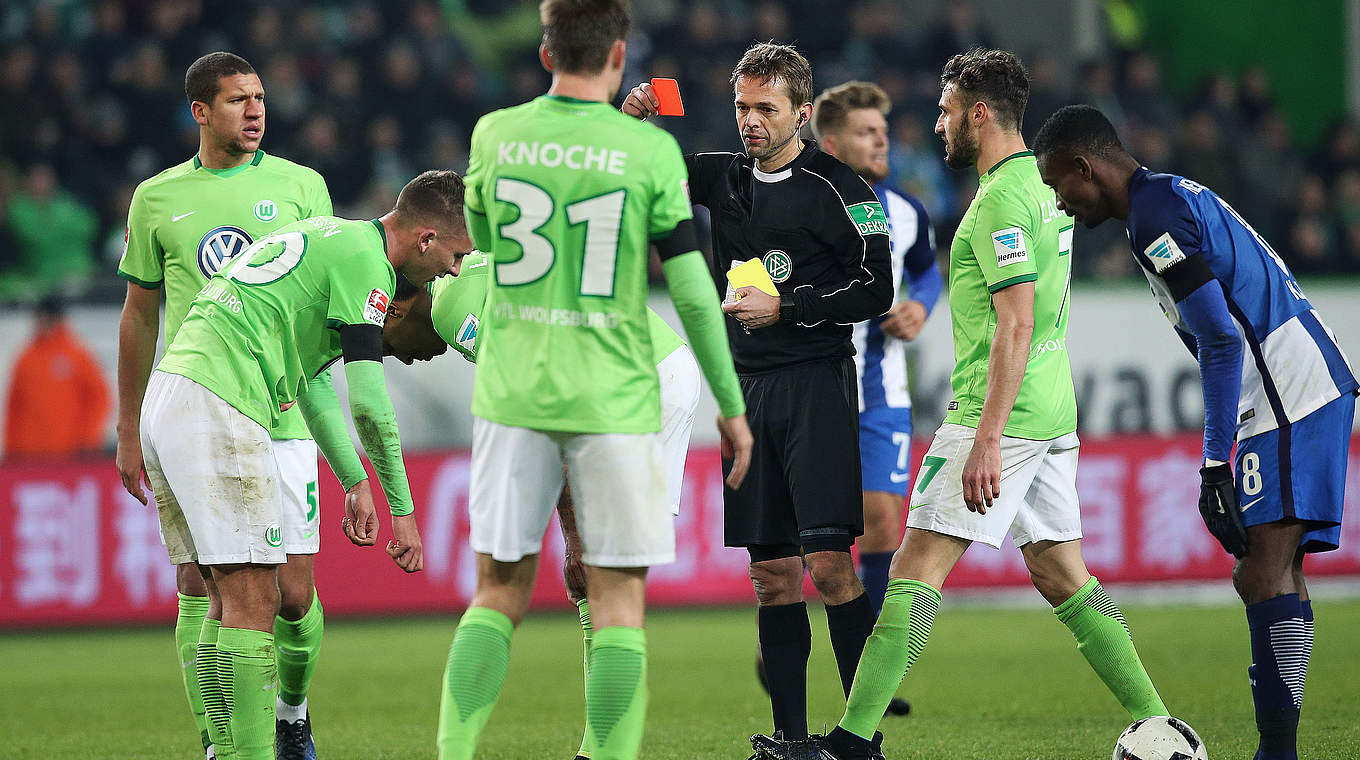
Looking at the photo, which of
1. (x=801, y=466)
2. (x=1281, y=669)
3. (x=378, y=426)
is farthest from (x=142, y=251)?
(x=1281, y=669)

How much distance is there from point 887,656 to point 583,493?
1.49 meters

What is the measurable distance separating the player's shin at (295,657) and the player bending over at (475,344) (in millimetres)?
995

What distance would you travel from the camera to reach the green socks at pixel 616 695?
3.91 m

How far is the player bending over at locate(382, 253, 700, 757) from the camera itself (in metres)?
5.44

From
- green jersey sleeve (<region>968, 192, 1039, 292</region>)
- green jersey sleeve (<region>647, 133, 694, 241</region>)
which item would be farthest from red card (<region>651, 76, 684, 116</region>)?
green jersey sleeve (<region>647, 133, 694, 241</region>)

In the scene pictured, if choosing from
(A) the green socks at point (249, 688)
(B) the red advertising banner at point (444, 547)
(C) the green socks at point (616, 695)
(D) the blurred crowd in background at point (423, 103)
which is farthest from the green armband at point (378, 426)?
(D) the blurred crowd in background at point (423, 103)

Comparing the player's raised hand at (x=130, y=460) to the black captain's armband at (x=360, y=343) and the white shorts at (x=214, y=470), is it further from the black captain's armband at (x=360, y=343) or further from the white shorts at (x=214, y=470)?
the black captain's armband at (x=360, y=343)

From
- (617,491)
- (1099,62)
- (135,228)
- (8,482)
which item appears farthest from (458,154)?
→ (617,491)

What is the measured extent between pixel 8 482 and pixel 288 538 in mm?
6616

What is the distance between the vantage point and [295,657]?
540 centimetres

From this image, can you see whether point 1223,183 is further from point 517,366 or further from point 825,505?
point 517,366

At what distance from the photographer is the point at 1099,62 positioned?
17.1m

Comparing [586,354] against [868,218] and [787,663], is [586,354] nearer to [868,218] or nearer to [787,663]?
[868,218]

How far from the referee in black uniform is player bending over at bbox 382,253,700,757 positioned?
305 mm
